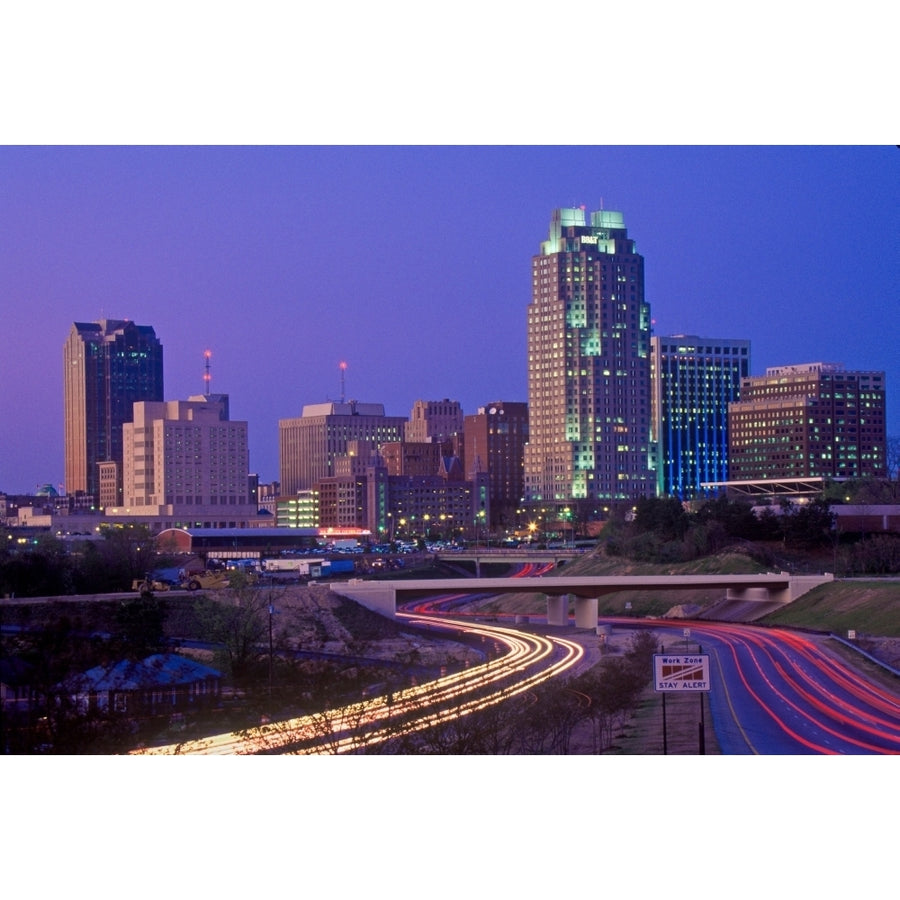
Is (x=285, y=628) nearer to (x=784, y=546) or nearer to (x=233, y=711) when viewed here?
(x=233, y=711)

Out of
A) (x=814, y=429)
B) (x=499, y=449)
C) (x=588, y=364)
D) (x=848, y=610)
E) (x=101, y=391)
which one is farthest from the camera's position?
(x=101, y=391)

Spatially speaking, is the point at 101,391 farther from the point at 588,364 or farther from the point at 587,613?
the point at 587,613

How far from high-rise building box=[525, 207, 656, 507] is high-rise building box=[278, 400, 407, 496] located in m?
19.4

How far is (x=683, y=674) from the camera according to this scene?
30969mm

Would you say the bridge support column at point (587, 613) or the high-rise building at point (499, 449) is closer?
the bridge support column at point (587, 613)

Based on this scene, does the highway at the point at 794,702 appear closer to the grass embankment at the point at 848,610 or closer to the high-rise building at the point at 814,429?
the grass embankment at the point at 848,610

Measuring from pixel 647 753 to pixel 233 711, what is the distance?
11098mm

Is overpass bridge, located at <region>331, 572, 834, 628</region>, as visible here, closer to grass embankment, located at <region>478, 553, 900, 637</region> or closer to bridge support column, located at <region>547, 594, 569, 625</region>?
bridge support column, located at <region>547, 594, 569, 625</region>

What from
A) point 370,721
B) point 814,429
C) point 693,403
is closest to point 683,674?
point 370,721

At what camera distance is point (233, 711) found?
123 ft

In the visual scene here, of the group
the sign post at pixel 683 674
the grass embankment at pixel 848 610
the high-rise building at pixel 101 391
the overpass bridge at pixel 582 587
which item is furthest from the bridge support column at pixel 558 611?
the high-rise building at pixel 101 391

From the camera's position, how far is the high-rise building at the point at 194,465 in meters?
123

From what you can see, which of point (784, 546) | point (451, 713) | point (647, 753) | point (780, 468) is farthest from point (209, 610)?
point (780, 468)

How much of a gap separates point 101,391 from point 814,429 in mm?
93630
